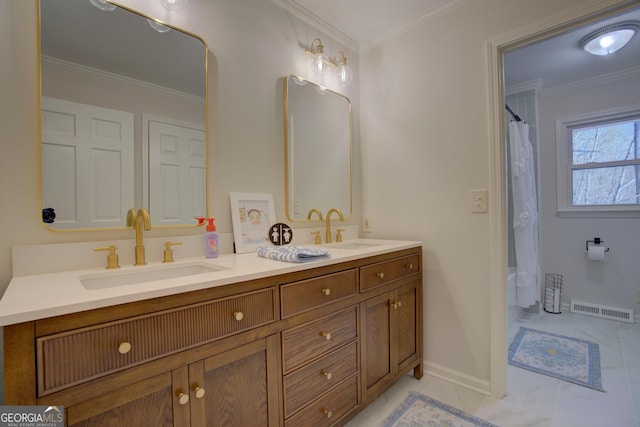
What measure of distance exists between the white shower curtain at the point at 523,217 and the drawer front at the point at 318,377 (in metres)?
2.17

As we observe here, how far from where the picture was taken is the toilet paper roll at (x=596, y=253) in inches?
114

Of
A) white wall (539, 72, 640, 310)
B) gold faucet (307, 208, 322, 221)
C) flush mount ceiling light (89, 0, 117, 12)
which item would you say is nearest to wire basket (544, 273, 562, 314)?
white wall (539, 72, 640, 310)

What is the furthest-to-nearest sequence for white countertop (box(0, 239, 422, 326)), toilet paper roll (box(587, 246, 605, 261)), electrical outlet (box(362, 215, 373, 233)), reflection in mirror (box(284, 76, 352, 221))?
toilet paper roll (box(587, 246, 605, 261)) < electrical outlet (box(362, 215, 373, 233)) < reflection in mirror (box(284, 76, 352, 221)) < white countertop (box(0, 239, 422, 326))

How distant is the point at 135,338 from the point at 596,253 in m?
3.75

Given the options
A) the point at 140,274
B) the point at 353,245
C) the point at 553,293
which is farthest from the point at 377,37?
the point at 553,293

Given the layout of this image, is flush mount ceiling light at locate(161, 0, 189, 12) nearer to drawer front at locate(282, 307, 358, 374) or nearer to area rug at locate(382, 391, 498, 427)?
drawer front at locate(282, 307, 358, 374)

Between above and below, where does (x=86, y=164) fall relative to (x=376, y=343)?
above

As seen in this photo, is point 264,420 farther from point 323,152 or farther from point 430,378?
point 323,152

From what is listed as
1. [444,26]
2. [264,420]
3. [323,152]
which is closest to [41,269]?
[264,420]

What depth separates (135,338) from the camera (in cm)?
79

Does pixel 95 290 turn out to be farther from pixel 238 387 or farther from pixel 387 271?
pixel 387 271

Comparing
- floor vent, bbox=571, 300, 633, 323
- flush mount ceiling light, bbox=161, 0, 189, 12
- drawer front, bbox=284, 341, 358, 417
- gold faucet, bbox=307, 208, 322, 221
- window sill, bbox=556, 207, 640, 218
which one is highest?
flush mount ceiling light, bbox=161, 0, 189, 12

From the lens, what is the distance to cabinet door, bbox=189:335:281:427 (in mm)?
904

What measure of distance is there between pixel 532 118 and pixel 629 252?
1.54m
